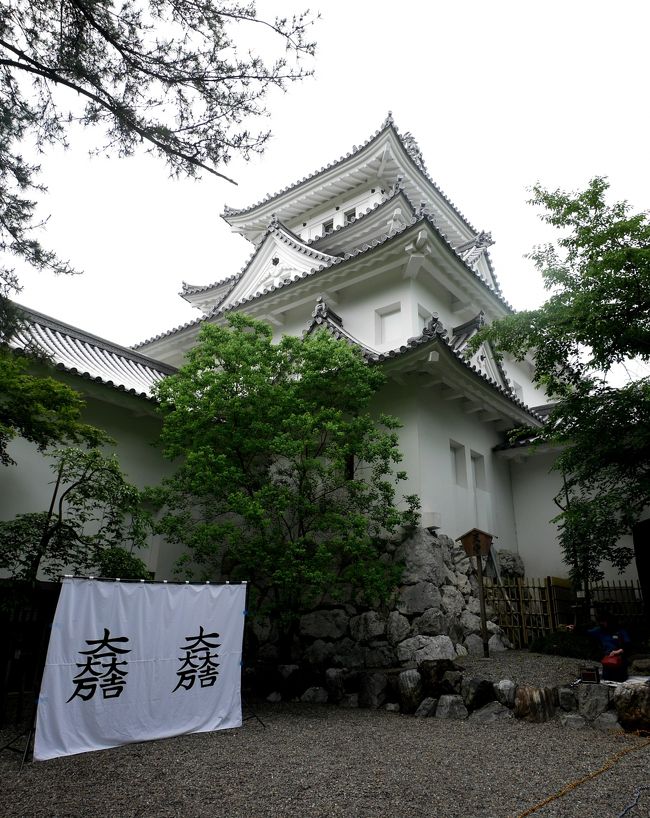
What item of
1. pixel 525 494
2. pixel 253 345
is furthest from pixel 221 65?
pixel 525 494

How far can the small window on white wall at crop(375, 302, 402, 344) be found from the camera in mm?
13930

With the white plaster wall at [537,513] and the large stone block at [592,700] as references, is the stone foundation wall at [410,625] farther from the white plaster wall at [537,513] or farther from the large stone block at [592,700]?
the white plaster wall at [537,513]

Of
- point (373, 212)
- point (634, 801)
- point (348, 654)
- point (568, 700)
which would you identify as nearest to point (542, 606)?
point (348, 654)

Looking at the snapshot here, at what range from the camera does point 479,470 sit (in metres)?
13.2

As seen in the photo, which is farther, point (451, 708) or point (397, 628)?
point (397, 628)

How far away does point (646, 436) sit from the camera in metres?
7.96

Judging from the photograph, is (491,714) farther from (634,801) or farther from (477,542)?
(477,542)

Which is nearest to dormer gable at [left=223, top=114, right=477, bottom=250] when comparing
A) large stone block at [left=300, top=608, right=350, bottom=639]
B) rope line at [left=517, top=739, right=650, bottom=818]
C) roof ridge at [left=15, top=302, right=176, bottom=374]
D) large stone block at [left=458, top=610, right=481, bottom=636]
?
roof ridge at [left=15, top=302, right=176, bottom=374]

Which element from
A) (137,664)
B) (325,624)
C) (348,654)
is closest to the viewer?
(137,664)

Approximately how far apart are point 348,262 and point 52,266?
9.25 m

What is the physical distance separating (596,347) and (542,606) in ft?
17.3

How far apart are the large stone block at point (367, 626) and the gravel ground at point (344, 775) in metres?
2.85

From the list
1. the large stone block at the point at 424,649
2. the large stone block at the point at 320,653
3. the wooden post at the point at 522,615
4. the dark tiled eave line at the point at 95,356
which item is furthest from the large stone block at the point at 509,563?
the dark tiled eave line at the point at 95,356

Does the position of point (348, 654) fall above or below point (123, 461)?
below
